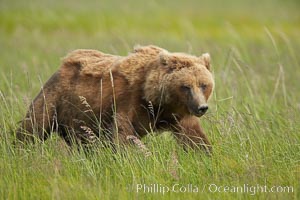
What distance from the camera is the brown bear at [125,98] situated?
6.70 meters

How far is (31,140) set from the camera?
7301 millimetres

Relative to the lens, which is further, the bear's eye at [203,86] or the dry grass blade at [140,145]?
the bear's eye at [203,86]

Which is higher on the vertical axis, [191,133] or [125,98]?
[125,98]

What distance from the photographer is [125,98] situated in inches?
273

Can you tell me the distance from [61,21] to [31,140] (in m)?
17.0

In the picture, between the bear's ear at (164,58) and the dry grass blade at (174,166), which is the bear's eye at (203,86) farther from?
the dry grass blade at (174,166)

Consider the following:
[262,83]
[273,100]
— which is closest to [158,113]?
[273,100]

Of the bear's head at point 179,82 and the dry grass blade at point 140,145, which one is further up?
the bear's head at point 179,82

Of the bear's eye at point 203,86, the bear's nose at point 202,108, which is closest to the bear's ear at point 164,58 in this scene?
the bear's eye at point 203,86

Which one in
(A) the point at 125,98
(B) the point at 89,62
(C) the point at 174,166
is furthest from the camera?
(B) the point at 89,62

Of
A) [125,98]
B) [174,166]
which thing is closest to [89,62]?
[125,98]

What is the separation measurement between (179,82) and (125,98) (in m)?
0.61

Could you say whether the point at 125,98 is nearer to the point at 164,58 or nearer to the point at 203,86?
the point at 164,58

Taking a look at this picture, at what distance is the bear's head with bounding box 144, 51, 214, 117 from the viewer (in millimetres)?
6605
